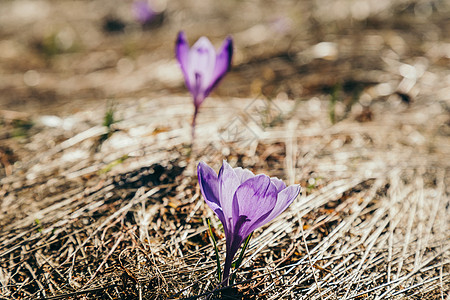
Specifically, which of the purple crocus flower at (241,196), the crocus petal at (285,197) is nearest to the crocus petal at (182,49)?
the purple crocus flower at (241,196)

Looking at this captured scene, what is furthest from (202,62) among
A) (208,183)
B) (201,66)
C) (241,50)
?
(241,50)

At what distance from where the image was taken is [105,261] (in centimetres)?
148

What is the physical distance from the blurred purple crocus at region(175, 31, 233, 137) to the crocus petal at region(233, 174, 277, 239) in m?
0.87

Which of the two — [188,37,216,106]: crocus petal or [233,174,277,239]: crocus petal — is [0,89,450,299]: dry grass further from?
[188,37,216,106]: crocus petal

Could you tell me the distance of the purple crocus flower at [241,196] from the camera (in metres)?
1.21

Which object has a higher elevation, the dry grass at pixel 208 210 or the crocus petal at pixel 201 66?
the crocus petal at pixel 201 66

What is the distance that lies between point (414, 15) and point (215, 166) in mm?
3803

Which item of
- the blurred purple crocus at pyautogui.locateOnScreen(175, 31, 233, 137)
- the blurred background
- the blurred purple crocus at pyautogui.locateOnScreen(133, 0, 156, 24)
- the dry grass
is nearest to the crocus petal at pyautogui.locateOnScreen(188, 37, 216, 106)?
the blurred purple crocus at pyautogui.locateOnScreen(175, 31, 233, 137)

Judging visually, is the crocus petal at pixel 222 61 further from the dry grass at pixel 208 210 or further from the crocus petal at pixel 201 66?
the dry grass at pixel 208 210

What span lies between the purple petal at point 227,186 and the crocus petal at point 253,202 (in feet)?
0.10

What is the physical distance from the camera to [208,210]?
5.85 ft

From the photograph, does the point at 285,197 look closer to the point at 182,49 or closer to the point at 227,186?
the point at 227,186

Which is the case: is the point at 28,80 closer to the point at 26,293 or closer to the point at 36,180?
the point at 36,180

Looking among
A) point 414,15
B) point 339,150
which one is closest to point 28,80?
point 339,150
